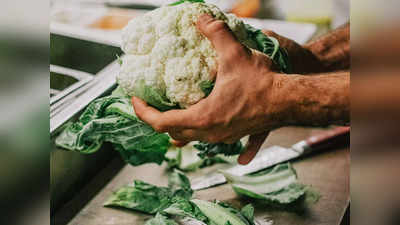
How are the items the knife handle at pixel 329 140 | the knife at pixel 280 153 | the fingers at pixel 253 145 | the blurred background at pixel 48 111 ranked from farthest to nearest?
the knife handle at pixel 329 140 < the knife at pixel 280 153 < the fingers at pixel 253 145 < the blurred background at pixel 48 111

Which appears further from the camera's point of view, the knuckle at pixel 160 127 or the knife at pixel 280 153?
the knife at pixel 280 153

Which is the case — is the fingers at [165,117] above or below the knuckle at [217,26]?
below

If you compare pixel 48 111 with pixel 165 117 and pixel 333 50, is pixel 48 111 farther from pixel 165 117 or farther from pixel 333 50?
pixel 333 50

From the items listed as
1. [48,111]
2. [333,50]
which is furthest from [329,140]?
[48,111]

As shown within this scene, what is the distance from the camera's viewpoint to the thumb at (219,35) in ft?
3.59

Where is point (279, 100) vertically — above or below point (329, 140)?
above

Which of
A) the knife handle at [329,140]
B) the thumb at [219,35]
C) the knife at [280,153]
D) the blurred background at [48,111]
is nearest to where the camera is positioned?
the blurred background at [48,111]

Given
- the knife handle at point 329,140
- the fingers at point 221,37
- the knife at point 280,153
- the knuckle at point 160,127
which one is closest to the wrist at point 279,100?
the fingers at point 221,37

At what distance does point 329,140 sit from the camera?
1.77 m

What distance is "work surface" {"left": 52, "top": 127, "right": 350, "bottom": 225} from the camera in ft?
4.68

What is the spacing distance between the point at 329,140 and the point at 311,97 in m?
0.68

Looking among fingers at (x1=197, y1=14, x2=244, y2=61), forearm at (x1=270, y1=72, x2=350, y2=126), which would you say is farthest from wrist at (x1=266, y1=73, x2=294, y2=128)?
fingers at (x1=197, y1=14, x2=244, y2=61)

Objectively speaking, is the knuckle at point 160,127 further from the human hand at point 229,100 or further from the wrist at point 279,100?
the wrist at point 279,100

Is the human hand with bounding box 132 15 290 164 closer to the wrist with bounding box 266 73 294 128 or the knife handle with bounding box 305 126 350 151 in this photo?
the wrist with bounding box 266 73 294 128
